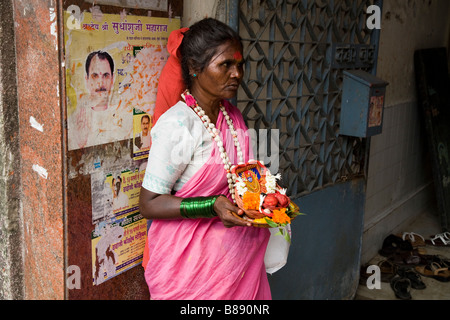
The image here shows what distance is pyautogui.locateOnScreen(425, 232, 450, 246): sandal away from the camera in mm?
5586

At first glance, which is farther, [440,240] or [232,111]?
[440,240]

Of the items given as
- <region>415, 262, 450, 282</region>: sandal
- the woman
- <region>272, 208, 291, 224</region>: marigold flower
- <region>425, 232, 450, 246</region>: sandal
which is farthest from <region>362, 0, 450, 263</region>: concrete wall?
<region>272, 208, 291, 224</region>: marigold flower

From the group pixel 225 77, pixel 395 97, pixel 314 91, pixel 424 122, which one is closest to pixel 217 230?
pixel 225 77

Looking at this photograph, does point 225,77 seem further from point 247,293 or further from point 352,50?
point 352,50

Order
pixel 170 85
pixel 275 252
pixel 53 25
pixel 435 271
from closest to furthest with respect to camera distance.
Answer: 1. pixel 53 25
2. pixel 170 85
3. pixel 275 252
4. pixel 435 271

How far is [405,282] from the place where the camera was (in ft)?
14.8

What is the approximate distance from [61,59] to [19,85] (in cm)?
31

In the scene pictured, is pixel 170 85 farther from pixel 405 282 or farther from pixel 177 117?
pixel 405 282

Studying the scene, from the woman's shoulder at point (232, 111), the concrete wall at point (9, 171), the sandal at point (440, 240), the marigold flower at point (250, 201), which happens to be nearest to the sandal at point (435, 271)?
the sandal at point (440, 240)

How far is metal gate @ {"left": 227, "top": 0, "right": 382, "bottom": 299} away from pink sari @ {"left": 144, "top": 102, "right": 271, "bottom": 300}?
0.77 metres

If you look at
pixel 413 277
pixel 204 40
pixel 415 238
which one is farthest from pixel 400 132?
pixel 204 40

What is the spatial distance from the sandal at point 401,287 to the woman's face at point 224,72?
3.07 m

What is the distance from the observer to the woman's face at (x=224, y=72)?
202 centimetres

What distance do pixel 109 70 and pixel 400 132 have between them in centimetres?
428
